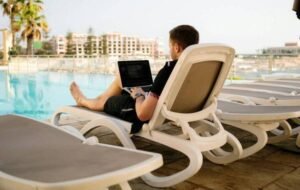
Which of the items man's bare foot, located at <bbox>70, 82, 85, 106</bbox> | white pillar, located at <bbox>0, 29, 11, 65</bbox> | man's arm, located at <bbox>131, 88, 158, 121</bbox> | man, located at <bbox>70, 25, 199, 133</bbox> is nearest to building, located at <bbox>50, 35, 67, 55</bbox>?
white pillar, located at <bbox>0, 29, 11, 65</bbox>

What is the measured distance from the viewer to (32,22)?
21266mm

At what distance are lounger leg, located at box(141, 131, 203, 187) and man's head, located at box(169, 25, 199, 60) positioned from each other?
56 centimetres

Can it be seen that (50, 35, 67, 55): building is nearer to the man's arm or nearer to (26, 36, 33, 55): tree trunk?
(26, 36, 33, 55): tree trunk

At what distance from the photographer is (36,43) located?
2142 cm

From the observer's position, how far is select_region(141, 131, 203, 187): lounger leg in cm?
191

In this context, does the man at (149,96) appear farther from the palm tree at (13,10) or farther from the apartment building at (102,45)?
the apartment building at (102,45)

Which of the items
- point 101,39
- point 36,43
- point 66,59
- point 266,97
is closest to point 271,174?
point 266,97

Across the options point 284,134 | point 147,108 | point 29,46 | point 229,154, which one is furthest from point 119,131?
point 29,46

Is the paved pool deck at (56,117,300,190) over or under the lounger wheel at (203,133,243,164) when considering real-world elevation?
under

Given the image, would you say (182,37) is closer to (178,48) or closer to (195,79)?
(178,48)

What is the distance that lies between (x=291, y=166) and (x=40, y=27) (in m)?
21.4

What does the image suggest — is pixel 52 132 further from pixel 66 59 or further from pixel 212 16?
pixel 212 16

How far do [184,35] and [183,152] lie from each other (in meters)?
0.76

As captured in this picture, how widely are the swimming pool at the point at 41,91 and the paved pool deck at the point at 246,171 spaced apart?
4.25 meters
